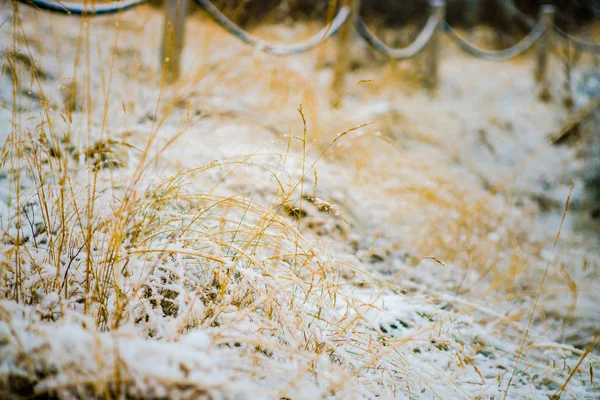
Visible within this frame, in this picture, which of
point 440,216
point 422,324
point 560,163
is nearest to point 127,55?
point 440,216

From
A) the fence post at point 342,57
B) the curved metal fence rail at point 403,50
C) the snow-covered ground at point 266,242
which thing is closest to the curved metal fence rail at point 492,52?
the curved metal fence rail at point 403,50

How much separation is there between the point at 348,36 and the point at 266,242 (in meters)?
3.04

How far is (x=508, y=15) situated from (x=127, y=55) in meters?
7.26

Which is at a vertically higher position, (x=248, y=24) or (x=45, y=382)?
(x=248, y=24)

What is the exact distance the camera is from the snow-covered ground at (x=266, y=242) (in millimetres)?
723

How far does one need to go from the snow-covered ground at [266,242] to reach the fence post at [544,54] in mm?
1353

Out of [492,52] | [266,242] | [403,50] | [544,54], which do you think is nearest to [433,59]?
[403,50]

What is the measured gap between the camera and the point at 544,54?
5367mm

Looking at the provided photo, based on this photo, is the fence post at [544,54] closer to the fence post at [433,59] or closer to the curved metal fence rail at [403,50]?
the fence post at [433,59]

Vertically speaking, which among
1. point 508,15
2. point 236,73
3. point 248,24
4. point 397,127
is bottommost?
point 397,127

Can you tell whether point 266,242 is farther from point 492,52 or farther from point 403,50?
point 492,52

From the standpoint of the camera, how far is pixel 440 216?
2221 mm

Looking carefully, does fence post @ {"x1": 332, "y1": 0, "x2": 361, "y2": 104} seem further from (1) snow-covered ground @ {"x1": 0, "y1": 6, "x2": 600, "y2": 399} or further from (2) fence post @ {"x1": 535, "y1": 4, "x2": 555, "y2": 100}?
(2) fence post @ {"x1": 535, "y1": 4, "x2": 555, "y2": 100}

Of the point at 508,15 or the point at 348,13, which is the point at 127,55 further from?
the point at 508,15
